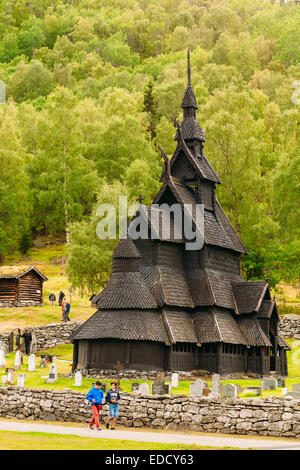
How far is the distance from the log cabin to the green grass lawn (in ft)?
130

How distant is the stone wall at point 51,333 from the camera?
4975cm

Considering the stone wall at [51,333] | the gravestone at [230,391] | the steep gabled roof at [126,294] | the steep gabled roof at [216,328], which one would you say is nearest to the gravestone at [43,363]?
the steep gabled roof at [126,294]

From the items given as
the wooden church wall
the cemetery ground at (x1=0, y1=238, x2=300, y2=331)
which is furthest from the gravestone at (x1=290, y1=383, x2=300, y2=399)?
the cemetery ground at (x1=0, y1=238, x2=300, y2=331)

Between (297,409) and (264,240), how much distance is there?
138 ft

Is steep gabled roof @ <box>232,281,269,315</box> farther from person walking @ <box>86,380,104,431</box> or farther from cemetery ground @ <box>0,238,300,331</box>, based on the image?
person walking @ <box>86,380,104,431</box>

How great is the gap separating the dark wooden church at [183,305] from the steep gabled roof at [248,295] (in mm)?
65

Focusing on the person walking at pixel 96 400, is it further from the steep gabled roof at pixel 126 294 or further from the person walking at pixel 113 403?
the steep gabled roof at pixel 126 294

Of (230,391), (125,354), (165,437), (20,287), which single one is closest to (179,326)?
(125,354)

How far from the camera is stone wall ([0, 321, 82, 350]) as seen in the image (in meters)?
49.8

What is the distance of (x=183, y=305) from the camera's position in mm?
41750

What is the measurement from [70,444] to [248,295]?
89.7ft

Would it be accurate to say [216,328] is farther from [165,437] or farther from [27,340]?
[165,437]
